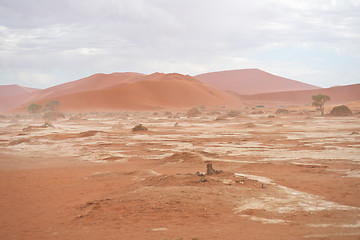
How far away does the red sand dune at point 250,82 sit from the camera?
150750 millimetres

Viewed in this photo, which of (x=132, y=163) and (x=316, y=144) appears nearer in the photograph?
(x=132, y=163)

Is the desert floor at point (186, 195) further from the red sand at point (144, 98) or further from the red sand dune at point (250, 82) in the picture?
the red sand dune at point (250, 82)

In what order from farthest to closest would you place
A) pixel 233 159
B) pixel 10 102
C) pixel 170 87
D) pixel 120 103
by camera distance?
pixel 10 102, pixel 170 87, pixel 120 103, pixel 233 159

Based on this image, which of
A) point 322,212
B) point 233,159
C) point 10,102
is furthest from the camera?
point 10,102

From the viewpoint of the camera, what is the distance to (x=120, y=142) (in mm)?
17141

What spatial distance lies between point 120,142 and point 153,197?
35.8 feet

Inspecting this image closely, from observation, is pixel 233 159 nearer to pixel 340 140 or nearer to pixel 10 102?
pixel 340 140

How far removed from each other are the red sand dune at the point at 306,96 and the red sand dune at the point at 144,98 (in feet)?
62.3

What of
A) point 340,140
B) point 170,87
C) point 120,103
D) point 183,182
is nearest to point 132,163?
point 183,182

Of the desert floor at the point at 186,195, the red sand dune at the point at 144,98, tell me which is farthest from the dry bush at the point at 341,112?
the red sand dune at the point at 144,98

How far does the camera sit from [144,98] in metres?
83.2

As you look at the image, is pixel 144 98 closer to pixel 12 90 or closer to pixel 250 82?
pixel 250 82

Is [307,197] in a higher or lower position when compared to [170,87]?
lower

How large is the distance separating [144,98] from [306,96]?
55.5m
